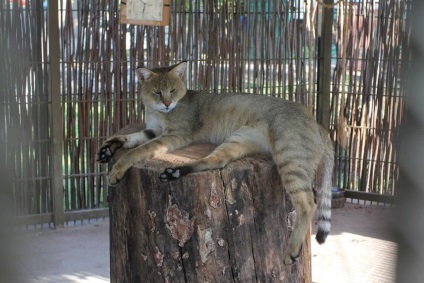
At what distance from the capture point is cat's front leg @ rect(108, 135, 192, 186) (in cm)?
265

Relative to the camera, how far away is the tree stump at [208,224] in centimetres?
245

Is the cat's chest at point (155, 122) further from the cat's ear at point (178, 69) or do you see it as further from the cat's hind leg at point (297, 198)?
the cat's hind leg at point (297, 198)

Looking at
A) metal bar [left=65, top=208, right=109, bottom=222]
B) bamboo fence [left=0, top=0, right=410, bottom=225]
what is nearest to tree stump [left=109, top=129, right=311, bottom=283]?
bamboo fence [left=0, top=0, right=410, bottom=225]

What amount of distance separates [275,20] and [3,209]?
4924 mm

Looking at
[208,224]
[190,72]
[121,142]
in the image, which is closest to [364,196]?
[190,72]

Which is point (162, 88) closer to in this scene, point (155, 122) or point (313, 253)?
point (155, 122)

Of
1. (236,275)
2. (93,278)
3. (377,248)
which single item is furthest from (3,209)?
(377,248)

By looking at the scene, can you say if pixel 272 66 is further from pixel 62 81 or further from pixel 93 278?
pixel 93 278

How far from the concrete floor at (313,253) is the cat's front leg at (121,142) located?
3.83 ft

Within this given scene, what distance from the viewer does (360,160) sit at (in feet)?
18.6

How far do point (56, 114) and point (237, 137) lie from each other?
2432mm

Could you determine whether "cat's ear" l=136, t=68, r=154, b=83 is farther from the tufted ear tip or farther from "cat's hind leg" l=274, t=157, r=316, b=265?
"cat's hind leg" l=274, t=157, r=316, b=265

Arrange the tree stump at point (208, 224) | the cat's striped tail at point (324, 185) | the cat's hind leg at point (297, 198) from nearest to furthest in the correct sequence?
the tree stump at point (208, 224) → the cat's hind leg at point (297, 198) → the cat's striped tail at point (324, 185)

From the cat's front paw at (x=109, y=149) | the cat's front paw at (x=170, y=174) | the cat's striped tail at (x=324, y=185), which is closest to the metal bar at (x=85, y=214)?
the cat's front paw at (x=109, y=149)
